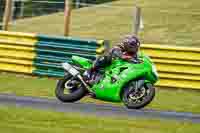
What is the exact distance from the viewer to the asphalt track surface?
11.5 m

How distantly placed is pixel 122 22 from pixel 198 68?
1028cm

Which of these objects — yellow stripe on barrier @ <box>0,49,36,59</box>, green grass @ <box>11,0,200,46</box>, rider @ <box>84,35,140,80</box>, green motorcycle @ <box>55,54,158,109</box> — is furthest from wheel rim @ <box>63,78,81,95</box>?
green grass @ <box>11,0,200,46</box>

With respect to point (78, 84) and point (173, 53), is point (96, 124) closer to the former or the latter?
point (78, 84)

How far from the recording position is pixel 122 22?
26.2 m

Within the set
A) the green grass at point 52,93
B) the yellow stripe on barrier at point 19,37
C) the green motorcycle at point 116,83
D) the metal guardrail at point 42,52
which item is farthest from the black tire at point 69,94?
the yellow stripe on barrier at point 19,37

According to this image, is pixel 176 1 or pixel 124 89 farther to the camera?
pixel 176 1

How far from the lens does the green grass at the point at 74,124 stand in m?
9.22

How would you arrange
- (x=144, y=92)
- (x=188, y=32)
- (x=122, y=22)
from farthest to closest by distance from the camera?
(x=122, y=22)
(x=188, y=32)
(x=144, y=92)

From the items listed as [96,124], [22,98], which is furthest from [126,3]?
[96,124]

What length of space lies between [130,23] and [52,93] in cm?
1082

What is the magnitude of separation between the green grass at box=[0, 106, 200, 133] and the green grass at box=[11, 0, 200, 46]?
11.2m

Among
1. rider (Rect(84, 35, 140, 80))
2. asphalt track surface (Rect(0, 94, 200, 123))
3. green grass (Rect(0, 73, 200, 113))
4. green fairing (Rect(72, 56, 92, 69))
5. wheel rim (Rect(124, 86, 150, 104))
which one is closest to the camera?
asphalt track surface (Rect(0, 94, 200, 123))

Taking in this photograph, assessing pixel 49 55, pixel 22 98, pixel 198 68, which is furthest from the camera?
pixel 49 55

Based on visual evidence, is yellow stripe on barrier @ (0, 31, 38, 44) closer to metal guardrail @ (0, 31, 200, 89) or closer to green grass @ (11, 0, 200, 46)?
metal guardrail @ (0, 31, 200, 89)
